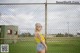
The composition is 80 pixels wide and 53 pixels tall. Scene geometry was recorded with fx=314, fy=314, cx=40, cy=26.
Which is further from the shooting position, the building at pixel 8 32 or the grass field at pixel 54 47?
the building at pixel 8 32

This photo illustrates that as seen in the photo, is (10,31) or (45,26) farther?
(10,31)

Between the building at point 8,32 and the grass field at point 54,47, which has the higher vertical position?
the building at point 8,32

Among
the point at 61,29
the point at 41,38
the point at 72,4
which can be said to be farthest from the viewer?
the point at 61,29

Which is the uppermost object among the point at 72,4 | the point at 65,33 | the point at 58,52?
the point at 72,4

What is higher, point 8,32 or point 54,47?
point 8,32

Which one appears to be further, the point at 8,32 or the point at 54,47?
the point at 8,32

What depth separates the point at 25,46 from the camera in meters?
15.4

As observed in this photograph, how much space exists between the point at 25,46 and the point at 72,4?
4.17 metres

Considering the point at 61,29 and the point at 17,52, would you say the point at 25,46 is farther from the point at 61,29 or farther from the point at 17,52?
the point at 61,29

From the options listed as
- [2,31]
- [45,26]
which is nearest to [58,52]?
[45,26]

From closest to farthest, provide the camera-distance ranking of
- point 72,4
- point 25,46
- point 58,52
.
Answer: point 72,4 < point 58,52 < point 25,46

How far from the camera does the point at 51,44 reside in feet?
→ 50.1

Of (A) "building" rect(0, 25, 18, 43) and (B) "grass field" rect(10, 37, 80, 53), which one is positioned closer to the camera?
(B) "grass field" rect(10, 37, 80, 53)

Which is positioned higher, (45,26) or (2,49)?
(45,26)
